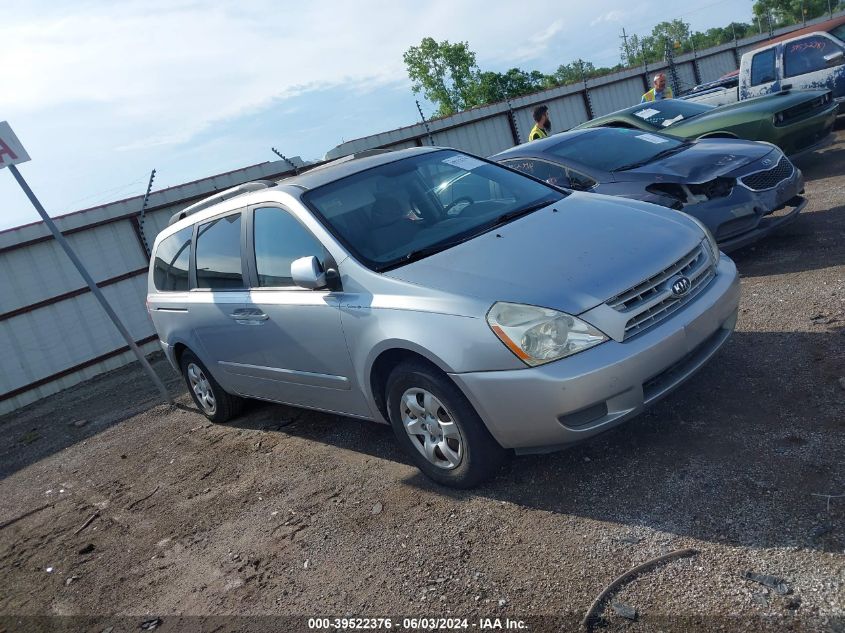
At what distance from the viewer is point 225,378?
5738mm

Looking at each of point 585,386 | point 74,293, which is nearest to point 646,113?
point 585,386

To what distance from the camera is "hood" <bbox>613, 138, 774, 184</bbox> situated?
6.20 meters

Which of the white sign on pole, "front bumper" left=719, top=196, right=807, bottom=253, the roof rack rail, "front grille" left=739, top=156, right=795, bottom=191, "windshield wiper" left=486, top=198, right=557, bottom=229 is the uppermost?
the white sign on pole

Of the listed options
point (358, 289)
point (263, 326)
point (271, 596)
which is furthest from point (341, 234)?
point (271, 596)

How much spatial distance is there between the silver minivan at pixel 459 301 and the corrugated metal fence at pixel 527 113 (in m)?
11.0

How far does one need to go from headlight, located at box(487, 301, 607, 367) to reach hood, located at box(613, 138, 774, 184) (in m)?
3.50

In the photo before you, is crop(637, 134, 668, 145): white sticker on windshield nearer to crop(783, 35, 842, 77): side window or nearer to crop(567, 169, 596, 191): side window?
crop(567, 169, 596, 191): side window

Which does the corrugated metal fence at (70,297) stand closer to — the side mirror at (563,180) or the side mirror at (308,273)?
the side mirror at (563,180)

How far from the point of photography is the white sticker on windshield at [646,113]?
9.10m

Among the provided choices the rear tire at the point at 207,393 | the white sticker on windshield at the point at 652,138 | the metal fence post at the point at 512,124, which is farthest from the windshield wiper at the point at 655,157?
the metal fence post at the point at 512,124

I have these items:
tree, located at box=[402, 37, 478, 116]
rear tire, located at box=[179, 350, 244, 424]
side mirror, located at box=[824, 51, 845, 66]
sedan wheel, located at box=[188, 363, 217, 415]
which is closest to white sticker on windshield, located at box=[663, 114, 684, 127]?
side mirror, located at box=[824, 51, 845, 66]

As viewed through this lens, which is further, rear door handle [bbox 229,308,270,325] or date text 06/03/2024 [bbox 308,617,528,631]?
rear door handle [bbox 229,308,270,325]

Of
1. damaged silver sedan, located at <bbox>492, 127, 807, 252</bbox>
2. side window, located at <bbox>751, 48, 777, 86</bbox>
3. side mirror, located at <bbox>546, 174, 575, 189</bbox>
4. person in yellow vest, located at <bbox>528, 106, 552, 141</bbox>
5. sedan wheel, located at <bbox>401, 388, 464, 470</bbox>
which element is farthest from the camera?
side window, located at <bbox>751, 48, 777, 86</bbox>

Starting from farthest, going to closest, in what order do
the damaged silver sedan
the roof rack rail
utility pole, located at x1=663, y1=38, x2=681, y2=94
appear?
1. utility pole, located at x1=663, y1=38, x2=681, y2=94
2. the damaged silver sedan
3. the roof rack rail
